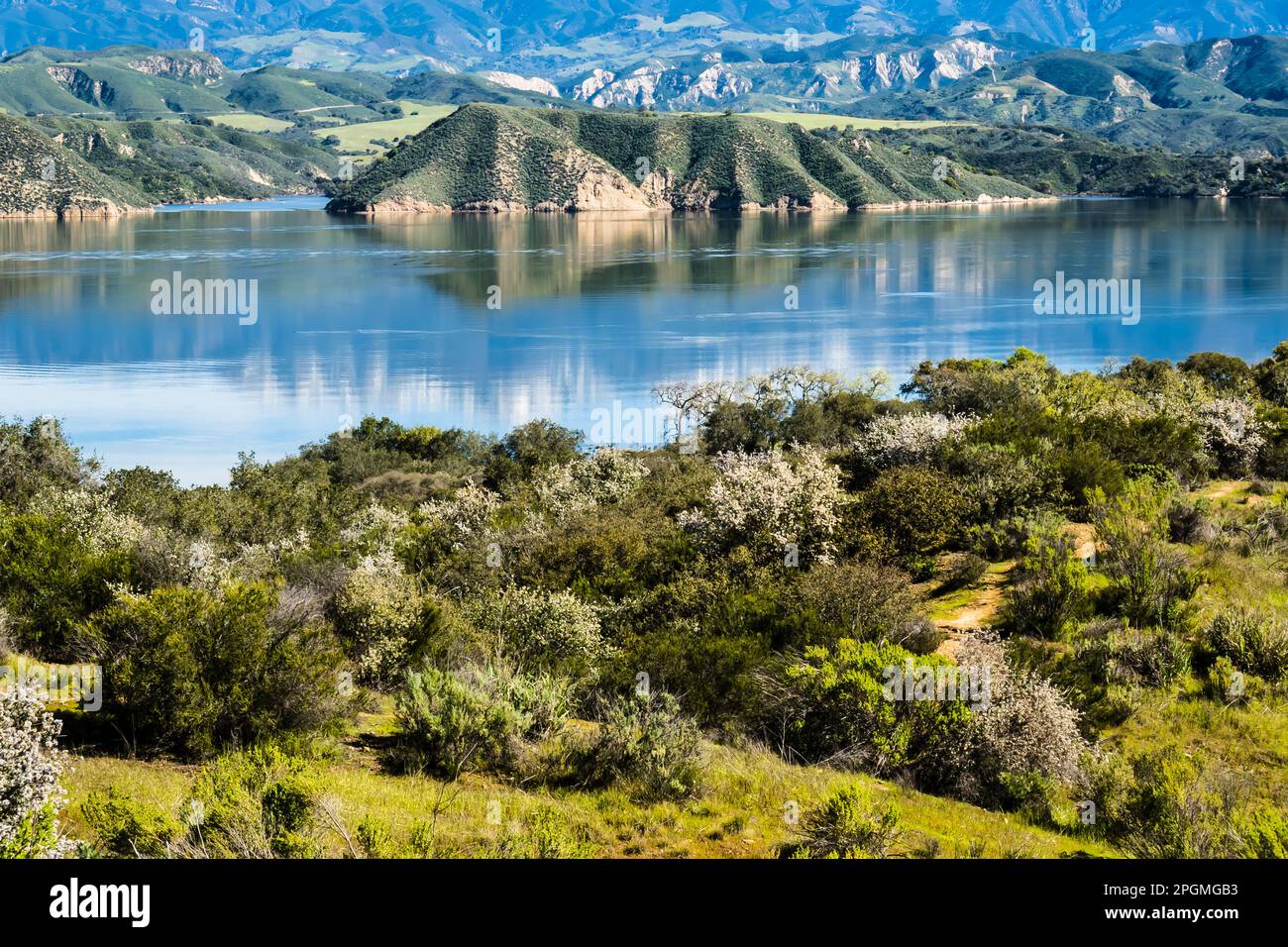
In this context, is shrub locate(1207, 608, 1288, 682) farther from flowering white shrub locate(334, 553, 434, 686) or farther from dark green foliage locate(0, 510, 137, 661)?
dark green foliage locate(0, 510, 137, 661)

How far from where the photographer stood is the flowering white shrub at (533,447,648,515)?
76.8 feet

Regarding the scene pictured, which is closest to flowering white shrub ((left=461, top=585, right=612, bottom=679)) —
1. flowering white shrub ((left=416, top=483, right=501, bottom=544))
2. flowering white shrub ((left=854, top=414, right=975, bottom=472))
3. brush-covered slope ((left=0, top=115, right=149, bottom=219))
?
flowering white shrub ((left=416, top=483, right=501, bottom=544))

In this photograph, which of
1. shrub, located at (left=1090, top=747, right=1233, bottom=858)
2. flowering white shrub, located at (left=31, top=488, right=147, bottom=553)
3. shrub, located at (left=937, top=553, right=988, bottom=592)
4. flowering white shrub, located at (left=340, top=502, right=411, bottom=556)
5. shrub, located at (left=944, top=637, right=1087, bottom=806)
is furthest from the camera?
flowering white shrub, located at (left=340, top=502, right=411, bottom=556)

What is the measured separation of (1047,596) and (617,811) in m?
7.83

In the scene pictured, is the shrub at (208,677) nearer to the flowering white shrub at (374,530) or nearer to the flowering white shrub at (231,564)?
the flowering white shrub at (231,564)

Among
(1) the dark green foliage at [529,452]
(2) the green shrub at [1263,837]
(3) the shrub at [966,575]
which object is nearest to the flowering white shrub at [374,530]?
(1) the dark green foliage at [529,452]

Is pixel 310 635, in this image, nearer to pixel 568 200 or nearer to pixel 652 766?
pixel 652 766

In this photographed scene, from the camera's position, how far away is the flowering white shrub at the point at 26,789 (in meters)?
6.64

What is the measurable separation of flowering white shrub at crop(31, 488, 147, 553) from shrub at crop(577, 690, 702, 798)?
32.7ft

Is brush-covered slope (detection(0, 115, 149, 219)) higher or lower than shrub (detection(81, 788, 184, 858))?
higher

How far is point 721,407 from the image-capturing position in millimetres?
38719

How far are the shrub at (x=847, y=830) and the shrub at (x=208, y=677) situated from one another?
461 centimetres
